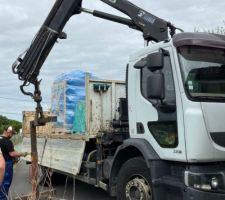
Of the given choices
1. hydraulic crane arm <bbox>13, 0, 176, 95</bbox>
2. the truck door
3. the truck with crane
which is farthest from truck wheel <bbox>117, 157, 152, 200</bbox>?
hydraulic crane arm <bbox>13, 0, 176, 95</bbox>

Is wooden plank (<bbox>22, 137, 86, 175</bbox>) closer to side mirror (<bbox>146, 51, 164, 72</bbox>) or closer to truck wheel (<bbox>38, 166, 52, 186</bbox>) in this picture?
truck wheel (<bbox>38, 166, 52, 186</bbox>)

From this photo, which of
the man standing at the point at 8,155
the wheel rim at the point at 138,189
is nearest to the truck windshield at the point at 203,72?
the wheel rim at the point at 138,189

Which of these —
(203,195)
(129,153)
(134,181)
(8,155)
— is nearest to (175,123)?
(203,195)

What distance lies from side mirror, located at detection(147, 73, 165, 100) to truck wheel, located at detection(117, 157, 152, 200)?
3.71 ft

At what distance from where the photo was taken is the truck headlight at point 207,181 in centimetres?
586

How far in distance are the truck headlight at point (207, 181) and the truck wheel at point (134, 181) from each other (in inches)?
35.1

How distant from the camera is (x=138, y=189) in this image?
270 inches

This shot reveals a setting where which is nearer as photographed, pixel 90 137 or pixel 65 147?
pixel 90 137

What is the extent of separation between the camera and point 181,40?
20.3 ft

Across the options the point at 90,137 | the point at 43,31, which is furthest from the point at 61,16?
the point at 90,137

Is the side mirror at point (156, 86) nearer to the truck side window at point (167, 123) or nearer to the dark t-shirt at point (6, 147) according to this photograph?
the truck side window at point (167, 123)

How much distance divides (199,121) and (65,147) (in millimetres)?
4483

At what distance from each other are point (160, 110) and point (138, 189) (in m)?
1.21

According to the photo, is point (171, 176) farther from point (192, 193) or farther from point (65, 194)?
point (65, 194)
